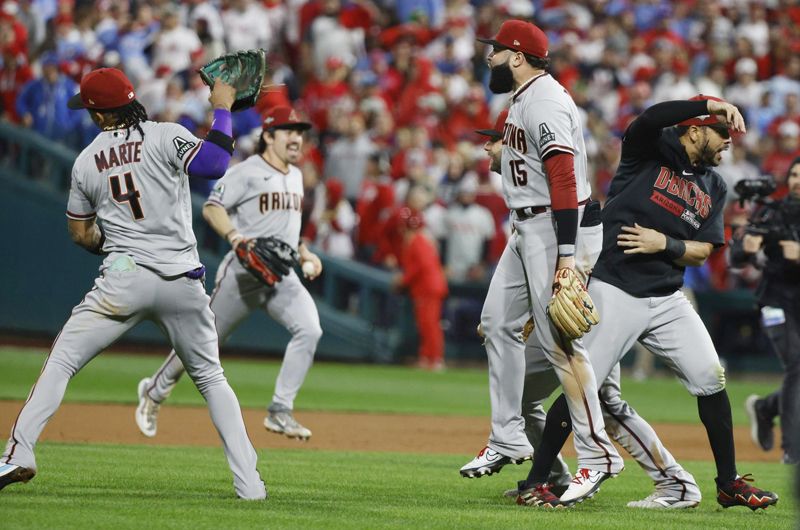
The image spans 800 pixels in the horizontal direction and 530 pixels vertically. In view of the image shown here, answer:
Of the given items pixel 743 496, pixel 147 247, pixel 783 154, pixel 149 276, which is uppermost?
pixel 783 154

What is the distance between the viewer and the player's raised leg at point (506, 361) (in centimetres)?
534

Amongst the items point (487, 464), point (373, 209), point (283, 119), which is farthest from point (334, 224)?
point (487, 464)

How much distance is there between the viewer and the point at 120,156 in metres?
4.93

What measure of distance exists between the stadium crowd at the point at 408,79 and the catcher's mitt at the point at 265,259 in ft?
21.7

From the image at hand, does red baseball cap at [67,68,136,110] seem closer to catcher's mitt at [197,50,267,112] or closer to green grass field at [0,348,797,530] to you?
catcher's mitt at [197,50,267,112]

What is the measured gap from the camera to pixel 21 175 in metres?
13.8

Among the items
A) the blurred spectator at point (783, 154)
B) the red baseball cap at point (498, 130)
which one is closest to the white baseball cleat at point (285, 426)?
the red baseball cap at point (498, 130)

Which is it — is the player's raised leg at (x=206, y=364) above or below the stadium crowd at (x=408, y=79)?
below

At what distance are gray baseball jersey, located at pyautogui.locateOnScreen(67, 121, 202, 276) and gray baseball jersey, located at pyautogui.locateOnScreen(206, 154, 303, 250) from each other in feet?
9.33

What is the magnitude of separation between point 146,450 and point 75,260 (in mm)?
A: 7347

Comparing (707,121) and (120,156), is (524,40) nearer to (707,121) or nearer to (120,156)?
(707,121)

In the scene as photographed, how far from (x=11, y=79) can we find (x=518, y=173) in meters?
11.5

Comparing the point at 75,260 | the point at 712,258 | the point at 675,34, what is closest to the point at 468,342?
the point at 712,258

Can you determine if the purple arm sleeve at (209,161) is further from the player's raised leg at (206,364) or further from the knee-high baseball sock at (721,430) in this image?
the knee-high baseball sock at (721,430)
